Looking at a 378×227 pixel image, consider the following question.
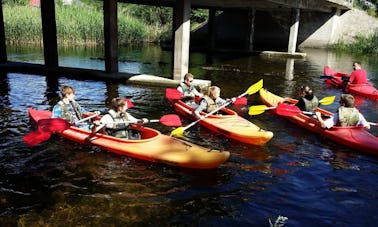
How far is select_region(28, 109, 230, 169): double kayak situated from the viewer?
19.0 feet

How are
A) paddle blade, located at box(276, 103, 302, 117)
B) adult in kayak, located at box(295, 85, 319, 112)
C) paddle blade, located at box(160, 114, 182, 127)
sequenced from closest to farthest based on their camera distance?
paddle blade, located at box(160, 114, 182, 127)
paddle blade, located at box(276, 103, 302, 117)
adult in kayak, located at box(295, 85, 319, 112)

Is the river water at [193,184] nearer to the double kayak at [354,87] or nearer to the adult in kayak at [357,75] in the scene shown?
the double kayak at [354,87]

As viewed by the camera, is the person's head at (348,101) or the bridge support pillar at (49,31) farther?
the bridge support pillar at (49,31)

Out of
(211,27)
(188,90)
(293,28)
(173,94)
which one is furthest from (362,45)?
(173,94)

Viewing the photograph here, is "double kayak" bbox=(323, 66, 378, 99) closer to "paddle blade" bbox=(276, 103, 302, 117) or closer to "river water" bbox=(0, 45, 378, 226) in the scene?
"river water" bbox=(0, 45, 378, 226)

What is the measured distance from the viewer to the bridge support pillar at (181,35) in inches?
475

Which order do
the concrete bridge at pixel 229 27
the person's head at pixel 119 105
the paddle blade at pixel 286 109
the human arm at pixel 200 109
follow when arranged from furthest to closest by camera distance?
the concrete bridge at pixel 229 27
the paddle blade at pixel 286 109
the human arm at pixel 200 109
the person's head at pixel 119 105

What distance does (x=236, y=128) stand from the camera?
736 cm

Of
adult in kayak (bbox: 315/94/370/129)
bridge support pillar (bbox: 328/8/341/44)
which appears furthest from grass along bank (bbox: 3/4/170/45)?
adult in kayak (bbox: 315/94/370/129)

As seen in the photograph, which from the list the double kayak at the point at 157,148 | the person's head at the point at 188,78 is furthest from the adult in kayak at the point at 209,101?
the double kayak at the point at 157,148

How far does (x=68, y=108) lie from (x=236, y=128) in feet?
10.7

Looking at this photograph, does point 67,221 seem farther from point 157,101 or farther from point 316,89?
point 316,89

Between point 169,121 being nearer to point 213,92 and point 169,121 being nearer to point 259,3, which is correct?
point 213,92

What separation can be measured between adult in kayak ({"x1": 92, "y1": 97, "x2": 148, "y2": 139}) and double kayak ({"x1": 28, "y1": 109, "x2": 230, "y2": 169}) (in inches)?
7.4
